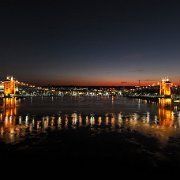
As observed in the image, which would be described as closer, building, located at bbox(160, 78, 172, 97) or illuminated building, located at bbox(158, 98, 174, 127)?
illuminated building, located at bbox(158, 98, 174, 127)

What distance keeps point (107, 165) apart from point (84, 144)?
16.6ft

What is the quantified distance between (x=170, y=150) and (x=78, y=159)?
5539 mm

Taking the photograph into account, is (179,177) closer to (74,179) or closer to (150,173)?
(150,173)

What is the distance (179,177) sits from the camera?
11844 mm

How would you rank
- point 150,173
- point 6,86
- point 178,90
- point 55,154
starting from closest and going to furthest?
point 150,173, point 55,154, point 6,86, point 178,90

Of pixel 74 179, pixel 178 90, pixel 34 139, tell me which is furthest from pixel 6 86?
pixel 74 179

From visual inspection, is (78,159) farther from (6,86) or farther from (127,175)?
(6,86)

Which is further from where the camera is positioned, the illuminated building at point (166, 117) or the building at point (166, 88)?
the building at point (166, 88)

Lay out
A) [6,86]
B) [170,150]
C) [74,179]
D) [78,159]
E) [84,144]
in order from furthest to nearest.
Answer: [6,86]
[84,144]
[170,150]
[78,159]
[74,179]

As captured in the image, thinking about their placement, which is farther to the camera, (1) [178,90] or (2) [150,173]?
(1) [178,90]

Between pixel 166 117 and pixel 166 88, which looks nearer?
pixel 166 117

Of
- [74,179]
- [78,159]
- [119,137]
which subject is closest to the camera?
[74,179]

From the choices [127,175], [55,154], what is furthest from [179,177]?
[55,154]

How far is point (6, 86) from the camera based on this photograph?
142m
